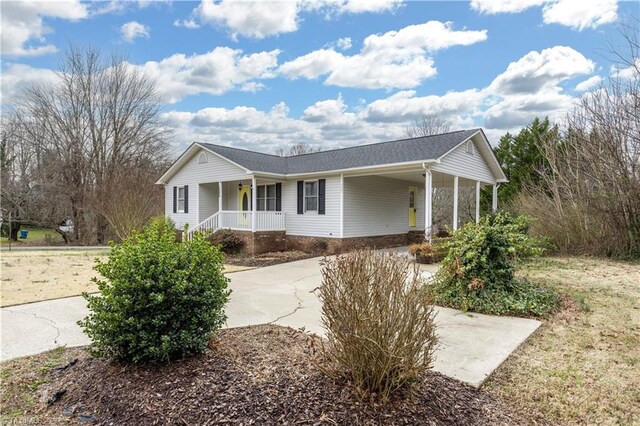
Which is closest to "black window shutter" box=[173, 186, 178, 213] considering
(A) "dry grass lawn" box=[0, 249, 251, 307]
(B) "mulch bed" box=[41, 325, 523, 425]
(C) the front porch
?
(C) the front porch

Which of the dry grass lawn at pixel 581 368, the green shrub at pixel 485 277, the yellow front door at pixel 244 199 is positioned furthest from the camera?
the yellow front door at pixel 244 199

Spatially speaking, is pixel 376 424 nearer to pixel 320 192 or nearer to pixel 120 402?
pixel 120 402

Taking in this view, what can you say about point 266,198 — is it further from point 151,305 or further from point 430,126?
point 430,126

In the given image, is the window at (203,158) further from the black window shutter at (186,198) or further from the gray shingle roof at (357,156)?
the black window shutter at (186,198)

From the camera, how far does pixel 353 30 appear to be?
508 inches

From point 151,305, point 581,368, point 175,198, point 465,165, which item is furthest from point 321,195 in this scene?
point 151,305

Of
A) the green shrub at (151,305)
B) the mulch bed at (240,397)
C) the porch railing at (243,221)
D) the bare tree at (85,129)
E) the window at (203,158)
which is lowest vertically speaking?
the mulch bed at (240,397)

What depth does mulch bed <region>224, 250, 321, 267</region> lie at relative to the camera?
1172 centimetres

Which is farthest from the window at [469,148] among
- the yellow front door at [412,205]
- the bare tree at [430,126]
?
the bare tree at [430,126]

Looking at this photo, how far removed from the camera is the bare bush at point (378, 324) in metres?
2.66

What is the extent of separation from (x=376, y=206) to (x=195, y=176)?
27.6 ft

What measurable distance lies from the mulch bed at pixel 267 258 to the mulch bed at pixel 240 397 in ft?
26.7

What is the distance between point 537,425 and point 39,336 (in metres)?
5.52

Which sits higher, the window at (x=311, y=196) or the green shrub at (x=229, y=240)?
the window at (x=311, y=196)
